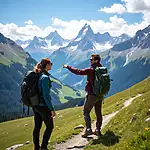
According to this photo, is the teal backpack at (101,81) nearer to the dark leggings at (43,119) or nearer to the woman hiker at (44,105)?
the woman hiker at (44,105)

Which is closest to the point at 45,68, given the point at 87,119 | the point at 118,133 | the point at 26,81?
the point at 26,81

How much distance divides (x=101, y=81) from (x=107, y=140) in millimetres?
3340

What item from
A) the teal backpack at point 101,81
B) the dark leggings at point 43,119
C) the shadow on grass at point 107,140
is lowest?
the shadow on grass at point 107,140

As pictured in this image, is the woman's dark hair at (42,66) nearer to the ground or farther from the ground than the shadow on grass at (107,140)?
farther from the ground

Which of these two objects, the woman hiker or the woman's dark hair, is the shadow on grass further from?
the woman's dark hair

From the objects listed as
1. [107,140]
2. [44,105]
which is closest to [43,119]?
[44,105]

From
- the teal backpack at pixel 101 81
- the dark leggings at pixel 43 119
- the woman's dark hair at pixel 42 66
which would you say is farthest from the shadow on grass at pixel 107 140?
the woman's dark hair at pixel 42 66

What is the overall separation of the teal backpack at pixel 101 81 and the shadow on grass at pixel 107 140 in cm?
261

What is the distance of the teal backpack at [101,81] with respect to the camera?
52.3 feet

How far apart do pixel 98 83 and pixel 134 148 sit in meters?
7.34

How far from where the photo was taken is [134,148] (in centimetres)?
894

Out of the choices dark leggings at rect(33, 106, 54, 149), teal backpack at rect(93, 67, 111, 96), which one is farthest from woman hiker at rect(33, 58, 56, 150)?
teal backpack at rect(93, 67, 111, 96)

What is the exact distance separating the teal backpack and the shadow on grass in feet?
8.56

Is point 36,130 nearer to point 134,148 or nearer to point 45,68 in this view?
point 45,68
